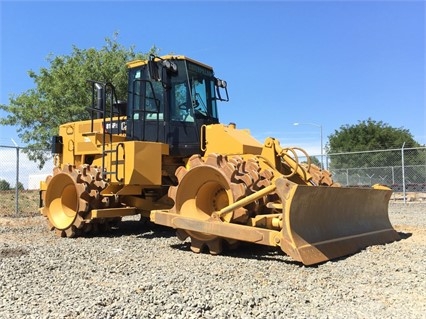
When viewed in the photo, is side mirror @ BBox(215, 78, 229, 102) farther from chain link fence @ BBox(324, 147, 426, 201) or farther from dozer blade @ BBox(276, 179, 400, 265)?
chain link fence @ BBox(324, 147, 426, 201)

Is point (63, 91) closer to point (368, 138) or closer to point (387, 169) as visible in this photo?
point (387, 169)

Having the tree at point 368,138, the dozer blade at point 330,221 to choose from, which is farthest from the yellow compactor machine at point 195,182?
the tree at point 368,138

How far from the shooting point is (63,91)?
22.0 m

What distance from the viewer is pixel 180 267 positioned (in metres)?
6.13

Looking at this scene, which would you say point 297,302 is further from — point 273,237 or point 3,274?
point 3,274

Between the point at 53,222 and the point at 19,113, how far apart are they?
17.0 metres

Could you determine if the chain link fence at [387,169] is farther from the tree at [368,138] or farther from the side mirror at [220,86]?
the tree at [368,138]

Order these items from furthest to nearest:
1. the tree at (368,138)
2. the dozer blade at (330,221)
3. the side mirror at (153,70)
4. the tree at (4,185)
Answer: the tree at (368,138) → the tree at (4,185) → the side mirror at (153,70) → the dozer blade at (330,221)

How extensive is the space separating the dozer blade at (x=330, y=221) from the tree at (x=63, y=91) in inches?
592

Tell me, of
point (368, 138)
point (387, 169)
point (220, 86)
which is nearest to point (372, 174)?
point (387, 169)

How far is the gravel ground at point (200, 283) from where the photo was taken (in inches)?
166

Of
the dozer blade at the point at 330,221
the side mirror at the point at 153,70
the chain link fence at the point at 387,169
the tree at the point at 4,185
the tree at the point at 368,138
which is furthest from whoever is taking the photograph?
the tree at the point at 368,138

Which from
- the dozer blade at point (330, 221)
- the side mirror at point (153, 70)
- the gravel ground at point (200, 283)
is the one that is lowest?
the gravel ground at point (200, 283)

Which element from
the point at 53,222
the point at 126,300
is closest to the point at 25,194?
the point at 53,222
